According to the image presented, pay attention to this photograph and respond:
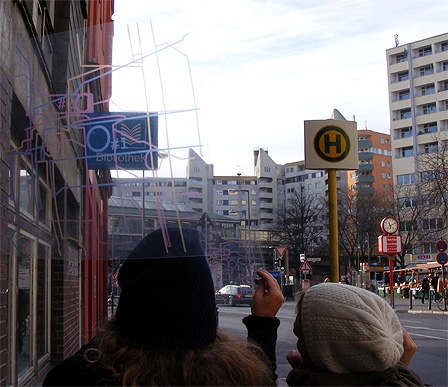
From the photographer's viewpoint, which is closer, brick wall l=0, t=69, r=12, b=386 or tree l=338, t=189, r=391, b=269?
brick wall l=0, t=69, r=12, b=386

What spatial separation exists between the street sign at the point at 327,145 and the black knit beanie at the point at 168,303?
333cm

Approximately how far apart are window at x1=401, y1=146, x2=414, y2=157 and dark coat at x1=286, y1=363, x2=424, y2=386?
83350 millimetres

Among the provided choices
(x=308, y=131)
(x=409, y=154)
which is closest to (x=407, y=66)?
(x=409, y=154)

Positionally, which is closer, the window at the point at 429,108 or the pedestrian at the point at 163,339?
the pedestrian at the point at 163,339

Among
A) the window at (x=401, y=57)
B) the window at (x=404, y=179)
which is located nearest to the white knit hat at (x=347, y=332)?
the window at (x=404, y=179)

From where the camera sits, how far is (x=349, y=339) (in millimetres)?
1669

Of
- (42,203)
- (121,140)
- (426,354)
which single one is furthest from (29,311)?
(426,354)

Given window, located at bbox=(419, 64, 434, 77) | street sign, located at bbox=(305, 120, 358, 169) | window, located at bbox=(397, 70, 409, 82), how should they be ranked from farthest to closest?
window, located at bbox=(397, 70, 409, 82) < window, located at bbox=(419, 64, 434, 77) < street sign, located at bbox=(305, 120, 358, 169)

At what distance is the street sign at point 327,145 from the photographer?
15.1ft

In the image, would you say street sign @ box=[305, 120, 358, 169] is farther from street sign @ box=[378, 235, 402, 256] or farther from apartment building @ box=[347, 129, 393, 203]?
apartment building @ box=[347, 129, 393, 203]

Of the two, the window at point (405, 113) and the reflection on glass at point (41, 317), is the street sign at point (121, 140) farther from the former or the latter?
the window at point (405, 113)

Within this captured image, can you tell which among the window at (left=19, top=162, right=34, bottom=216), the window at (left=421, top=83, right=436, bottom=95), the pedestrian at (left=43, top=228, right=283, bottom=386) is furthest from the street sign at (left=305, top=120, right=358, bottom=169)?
the window at (left=421, top=83, right=436, bottom=95)

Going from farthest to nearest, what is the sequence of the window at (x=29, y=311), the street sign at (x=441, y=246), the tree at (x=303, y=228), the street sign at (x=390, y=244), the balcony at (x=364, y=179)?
the balcony at (x=364, y=179)
the tree at (x=303, y=228)
the street sign at (x=441, y=246)
the street sign at (x=390, y=244)
the window at (x=29, y=311)

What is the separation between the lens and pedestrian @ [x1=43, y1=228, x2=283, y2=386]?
126cm
